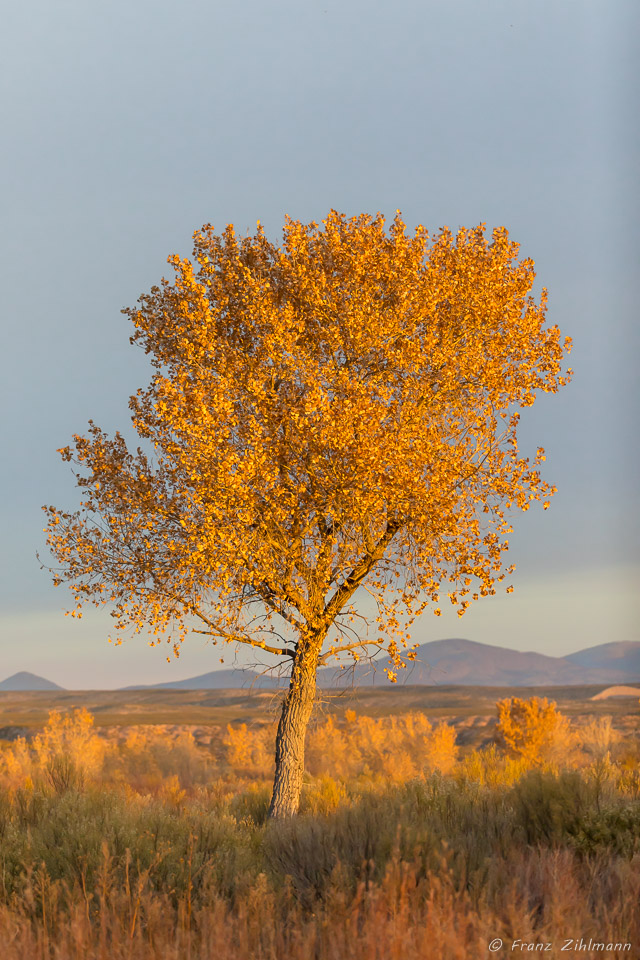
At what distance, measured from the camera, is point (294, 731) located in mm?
15180

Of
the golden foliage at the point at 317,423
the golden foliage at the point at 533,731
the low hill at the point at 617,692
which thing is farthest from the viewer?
the low hill at the point at 617,692

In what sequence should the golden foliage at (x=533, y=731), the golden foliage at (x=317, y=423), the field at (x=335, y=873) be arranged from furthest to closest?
the golden foliage at (x=533, y=731), the golden foliage at (x=317, y=423), the field at (x=335, y=873)

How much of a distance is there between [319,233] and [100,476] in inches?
236

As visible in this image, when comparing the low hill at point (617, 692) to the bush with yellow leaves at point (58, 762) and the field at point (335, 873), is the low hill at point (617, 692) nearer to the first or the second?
the bush with yellow leaves at point (58, 762)

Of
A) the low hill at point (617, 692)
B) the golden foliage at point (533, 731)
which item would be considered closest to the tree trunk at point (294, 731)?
the golden foliage at point (533, 731)

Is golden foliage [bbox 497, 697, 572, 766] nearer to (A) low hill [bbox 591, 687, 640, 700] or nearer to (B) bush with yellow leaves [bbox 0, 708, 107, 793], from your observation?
(B) bush with yellow leaves [bbox 0, 708, 107, 793]

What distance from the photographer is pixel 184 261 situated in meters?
15.5

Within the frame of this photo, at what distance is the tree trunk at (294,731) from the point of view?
15.0 m

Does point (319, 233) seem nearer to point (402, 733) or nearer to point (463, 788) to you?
point (463, 788)

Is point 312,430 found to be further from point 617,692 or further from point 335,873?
point 617,692

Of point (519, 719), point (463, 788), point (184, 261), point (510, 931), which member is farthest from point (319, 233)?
point (519, 719)

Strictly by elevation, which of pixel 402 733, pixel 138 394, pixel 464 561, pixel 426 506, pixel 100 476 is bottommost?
pixel 402 733

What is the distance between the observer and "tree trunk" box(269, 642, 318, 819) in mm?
15000

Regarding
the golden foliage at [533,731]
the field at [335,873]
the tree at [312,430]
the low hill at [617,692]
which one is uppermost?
the tree at [312,430]
